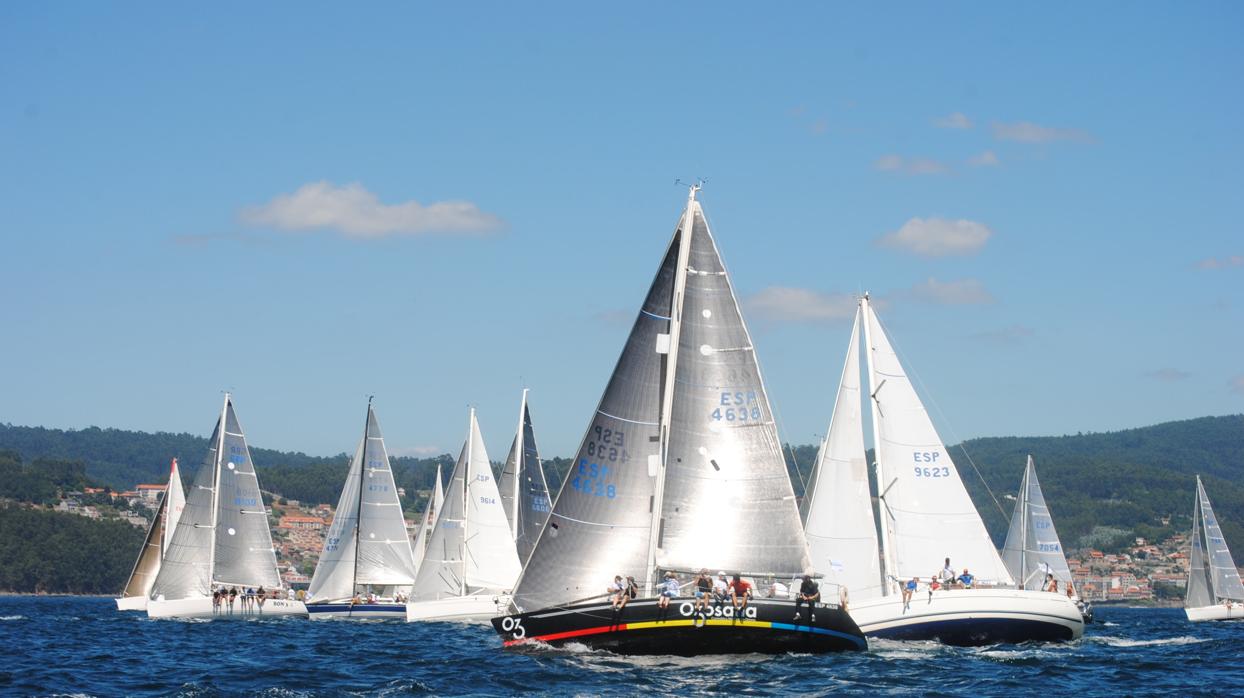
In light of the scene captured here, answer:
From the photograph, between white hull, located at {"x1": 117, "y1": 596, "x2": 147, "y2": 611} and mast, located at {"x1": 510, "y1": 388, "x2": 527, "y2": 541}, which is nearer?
mast, located at {"x1": 510, "y1": 388, "x2": 527, "y2": 541}

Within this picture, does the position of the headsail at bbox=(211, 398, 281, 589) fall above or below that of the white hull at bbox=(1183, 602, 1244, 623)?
above

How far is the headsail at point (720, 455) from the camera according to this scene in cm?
3309

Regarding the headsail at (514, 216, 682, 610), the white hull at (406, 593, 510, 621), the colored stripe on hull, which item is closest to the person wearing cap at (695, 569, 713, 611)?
the colored stripe on hull

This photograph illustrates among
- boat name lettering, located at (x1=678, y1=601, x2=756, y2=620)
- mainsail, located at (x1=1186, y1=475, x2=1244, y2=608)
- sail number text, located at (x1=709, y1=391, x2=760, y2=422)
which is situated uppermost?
sail number text, located at (x1=709, y1=391, x2=760, y2=422)

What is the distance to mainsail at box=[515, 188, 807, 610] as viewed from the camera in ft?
109

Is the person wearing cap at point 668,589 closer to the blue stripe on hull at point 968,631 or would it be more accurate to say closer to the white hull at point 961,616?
the white hull at point 961,616

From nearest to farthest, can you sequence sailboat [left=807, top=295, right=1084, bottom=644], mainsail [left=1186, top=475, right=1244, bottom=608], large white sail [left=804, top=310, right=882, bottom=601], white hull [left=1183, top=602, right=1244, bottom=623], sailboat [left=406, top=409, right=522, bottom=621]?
sailboat [left=807, top=295, right=1084, bottom=644] → large white sail [left=804, top=310, right=882, bottom=601] → sailboat [left=406, top=409, right=522, bottom=621] → white hull [left=1183, top=602, right=1244, bottom=623] → mainsail [left=1186, top=475, right=1244, bottom=608]

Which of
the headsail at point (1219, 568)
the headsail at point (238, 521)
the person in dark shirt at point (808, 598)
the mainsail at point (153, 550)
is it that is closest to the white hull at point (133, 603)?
the mainsail at point (153, 550)

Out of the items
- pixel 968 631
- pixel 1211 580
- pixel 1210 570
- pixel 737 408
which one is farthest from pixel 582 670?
pixel 1211 580

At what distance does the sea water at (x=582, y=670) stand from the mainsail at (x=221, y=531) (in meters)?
20.9

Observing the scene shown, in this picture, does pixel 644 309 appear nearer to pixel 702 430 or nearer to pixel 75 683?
pixel 702 430

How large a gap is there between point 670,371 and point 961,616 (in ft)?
41.0

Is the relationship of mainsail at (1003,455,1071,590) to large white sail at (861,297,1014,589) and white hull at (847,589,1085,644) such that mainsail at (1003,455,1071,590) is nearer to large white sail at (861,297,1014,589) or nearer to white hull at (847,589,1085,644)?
large white sail at (861,297,1014,589)

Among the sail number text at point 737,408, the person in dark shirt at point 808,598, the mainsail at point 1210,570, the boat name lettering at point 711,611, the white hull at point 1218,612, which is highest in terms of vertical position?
the sail number text at point 737,408
